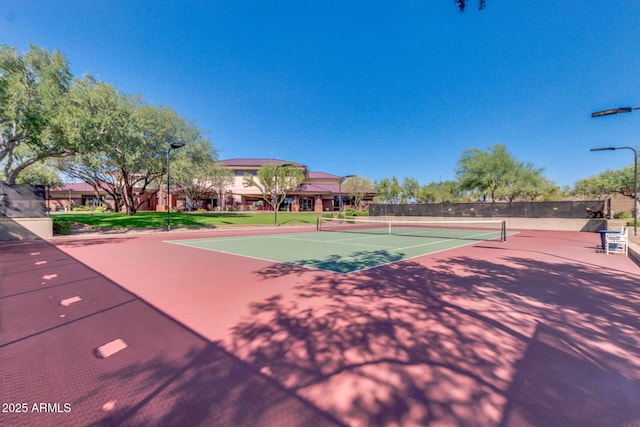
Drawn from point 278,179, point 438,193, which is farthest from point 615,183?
point 278,179

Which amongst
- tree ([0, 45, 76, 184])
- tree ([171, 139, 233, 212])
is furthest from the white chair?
tree ([171, 139, 233, 212])

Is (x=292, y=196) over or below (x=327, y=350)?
over

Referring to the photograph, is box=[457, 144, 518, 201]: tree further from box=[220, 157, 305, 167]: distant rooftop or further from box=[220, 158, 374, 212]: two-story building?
box=[220, 157, 305, 167]: distant rooftop

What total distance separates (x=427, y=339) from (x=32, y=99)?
21234 mm

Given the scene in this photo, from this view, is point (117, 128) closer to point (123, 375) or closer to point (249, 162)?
point (123, 375)

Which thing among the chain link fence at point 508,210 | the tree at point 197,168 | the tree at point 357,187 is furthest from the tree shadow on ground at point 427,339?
the tree at point 357,187

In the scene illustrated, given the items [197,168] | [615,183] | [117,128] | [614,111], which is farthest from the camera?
[615,183]

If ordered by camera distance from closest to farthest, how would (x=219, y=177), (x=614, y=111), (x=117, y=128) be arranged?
(x=614, y=111), (x=117, y=128), (x=219, y=177)

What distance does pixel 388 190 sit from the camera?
5034 centimetres

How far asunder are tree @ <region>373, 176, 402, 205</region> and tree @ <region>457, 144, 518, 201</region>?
1480 cm

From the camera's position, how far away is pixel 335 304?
5215 mm

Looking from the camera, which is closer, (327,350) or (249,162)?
(327,350)

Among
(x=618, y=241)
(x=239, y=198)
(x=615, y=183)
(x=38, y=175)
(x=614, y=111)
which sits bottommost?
(x=618, y=241)

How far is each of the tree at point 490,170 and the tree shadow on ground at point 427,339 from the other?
3047 centimetres
